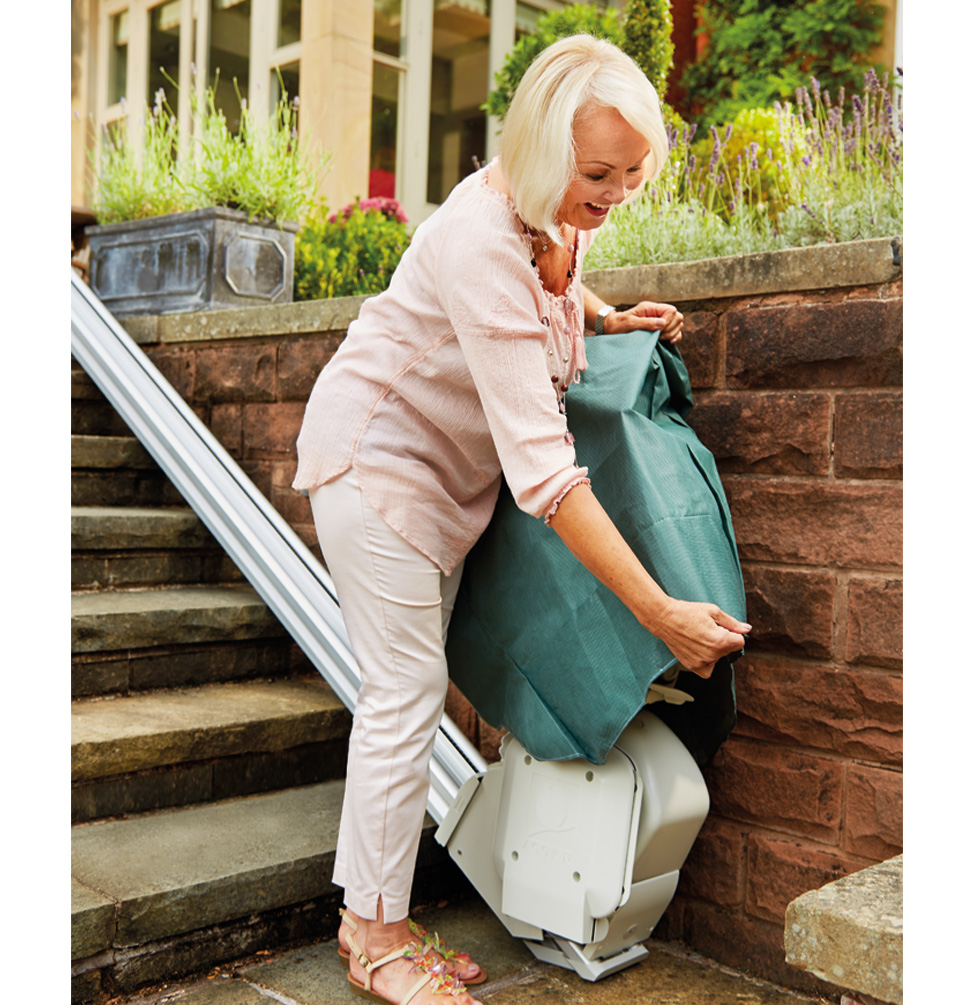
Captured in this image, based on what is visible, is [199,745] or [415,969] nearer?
[415,969]

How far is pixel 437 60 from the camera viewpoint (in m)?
7.73

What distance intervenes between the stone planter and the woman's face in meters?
2.17

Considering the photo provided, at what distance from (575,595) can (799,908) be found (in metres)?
0.78

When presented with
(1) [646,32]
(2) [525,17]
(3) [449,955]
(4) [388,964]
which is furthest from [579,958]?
(2) [525,17]

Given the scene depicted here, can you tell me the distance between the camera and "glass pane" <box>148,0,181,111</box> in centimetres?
773

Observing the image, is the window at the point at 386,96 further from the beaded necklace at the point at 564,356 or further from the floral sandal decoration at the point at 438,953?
the floral sandal decoration at the point at 438,953

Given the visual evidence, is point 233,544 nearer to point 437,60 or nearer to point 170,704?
point 170,704

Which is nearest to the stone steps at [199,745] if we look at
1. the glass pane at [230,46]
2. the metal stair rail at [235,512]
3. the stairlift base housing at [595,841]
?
the metal stair rail at [235,512]

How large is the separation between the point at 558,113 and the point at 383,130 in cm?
618

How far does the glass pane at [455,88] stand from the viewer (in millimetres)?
7742

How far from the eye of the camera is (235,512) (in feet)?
10.6

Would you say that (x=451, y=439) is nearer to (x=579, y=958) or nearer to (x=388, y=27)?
(x=579, y=958)

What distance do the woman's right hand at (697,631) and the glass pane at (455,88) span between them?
6.57 m

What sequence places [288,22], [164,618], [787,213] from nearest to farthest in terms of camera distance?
1. [164,618]
2. [787,213]
3. [288,22]
